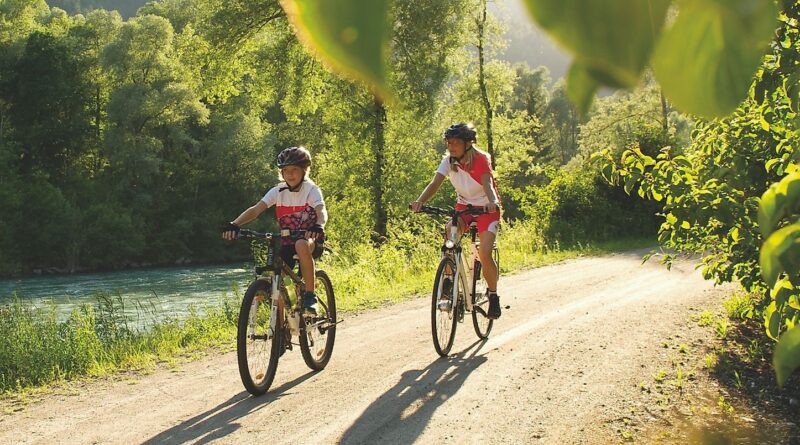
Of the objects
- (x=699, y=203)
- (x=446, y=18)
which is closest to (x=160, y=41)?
(x=446, y=18)

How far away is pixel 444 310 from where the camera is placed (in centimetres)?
652

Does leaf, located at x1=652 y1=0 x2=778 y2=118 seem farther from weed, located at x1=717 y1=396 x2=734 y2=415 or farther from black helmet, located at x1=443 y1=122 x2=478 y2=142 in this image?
weed, located at x1=717 y1=396 x2=734 y2=415

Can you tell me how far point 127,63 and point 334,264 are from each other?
45.5 ft

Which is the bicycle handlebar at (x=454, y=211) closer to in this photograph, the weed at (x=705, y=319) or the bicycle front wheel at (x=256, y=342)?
the bicycle front wheel at (x=256, y=342)

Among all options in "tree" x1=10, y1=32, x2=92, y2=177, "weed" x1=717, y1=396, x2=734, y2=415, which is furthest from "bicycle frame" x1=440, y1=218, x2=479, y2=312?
"tree" x1=10, y1=32, x2=92, y2=177

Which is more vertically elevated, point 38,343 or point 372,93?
point 372,93

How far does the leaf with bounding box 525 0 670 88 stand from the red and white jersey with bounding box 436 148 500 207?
18.8ft

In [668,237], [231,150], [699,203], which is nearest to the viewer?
[231,150]

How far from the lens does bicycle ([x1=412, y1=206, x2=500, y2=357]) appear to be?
6527mm

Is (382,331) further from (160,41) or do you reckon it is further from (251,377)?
(160,41)

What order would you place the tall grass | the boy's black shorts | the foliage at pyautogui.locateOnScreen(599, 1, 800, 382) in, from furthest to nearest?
the tall grass, the boy's black shorts, the foliage at pyautogui.locateOnScreen(599, 1, 800, 382)

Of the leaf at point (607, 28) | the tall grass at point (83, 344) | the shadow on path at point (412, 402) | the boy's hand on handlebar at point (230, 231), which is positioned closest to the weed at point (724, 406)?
the shadow on path at point (412, 402)

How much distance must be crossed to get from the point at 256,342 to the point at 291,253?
30.1 inches

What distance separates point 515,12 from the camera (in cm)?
38
